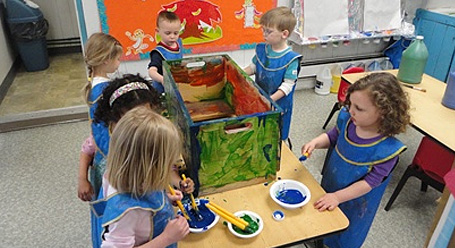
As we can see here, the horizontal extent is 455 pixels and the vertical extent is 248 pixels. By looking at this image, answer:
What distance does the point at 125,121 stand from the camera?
2.72 ft

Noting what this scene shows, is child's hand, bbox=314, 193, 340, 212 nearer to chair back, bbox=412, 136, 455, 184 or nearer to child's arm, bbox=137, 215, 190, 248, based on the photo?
child's arm, bbox=137, 215, 190, 248

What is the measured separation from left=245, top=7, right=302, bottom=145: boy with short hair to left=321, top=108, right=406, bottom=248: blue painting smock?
0.45 meters

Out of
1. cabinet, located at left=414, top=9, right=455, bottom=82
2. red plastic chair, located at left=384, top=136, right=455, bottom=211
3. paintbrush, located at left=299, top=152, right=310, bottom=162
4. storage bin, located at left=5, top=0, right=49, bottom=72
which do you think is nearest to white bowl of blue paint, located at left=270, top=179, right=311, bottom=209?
paintbrush, located at left=299, top=152, right=310, bottom=162

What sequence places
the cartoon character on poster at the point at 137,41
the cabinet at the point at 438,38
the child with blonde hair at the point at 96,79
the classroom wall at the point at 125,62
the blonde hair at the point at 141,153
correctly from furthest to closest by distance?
1. the cabinet at the point at 438,38
2. the cartoon character on poster at the point at 137,41
3. the classroom wall at the point at 125,62
4. the child with blonde hair at the point at 96,79
5. the blonde hair at the point at 141,153

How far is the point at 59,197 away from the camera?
217 centimetres

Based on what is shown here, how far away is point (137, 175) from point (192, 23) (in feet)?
7.29

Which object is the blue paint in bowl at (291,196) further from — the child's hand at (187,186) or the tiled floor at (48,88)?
the tiled floor at (48,88)

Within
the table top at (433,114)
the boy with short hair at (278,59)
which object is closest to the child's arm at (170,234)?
the boy with short hair at (278,59)

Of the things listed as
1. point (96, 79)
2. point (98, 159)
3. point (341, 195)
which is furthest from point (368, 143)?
point (96, 79)

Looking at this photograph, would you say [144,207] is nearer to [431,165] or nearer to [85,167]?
[85,167]

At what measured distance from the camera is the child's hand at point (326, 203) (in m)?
1.12

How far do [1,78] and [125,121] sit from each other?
3264 millimetres

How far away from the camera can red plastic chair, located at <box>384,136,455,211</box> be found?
1934 millimetres

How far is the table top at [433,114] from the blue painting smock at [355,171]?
0.56 m
